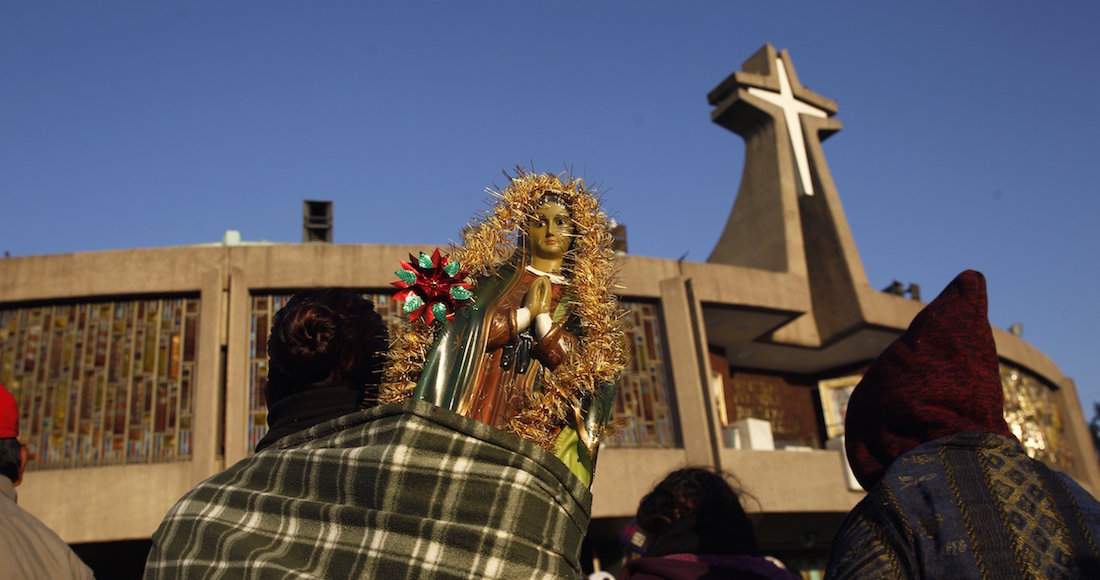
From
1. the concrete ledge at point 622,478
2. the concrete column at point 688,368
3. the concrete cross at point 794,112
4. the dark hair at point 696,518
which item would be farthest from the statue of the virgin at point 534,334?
the concrete cross at point 794,112

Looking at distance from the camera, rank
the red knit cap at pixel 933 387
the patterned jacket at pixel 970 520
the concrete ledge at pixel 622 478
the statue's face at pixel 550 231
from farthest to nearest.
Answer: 1. the concrete ledge at pixel 622 478
2. the statue's face at pixel 550 231
3. the red knit cap at pixel 933 387
4. the patterned jacket at pixel 970 520

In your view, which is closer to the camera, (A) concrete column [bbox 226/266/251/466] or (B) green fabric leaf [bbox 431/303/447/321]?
(B) green fabric leaf [bbox 431/303/447/321]

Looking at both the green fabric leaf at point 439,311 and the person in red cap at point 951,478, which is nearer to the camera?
the person in red cap at point 951,478

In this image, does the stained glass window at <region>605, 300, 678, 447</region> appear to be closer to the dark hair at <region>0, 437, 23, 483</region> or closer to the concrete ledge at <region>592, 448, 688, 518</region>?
the concrete ledge at <region>592, 448, 688, 518</region>

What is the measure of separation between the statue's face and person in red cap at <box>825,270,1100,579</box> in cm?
121

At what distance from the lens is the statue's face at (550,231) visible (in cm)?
312

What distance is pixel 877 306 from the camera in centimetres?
1862

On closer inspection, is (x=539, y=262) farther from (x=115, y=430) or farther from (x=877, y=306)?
(x=877, y=306)

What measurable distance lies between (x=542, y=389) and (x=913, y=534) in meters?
1.22

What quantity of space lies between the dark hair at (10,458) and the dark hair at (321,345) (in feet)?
3.55

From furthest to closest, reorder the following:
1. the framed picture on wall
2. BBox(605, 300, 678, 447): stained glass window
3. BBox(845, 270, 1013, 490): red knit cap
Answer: the framed picture on wall → BBox(605, 300, 678, 447): stained glass window → BBox(845, 270, 1013, 490): red knit cap

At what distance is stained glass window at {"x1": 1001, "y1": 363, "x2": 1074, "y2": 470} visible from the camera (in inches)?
799

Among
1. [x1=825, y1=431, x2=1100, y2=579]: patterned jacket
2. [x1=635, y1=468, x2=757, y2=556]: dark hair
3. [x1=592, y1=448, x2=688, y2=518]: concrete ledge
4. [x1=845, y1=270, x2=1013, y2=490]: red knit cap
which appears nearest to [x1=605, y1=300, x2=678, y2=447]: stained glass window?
[x1=592, y1=448, x2=688, y2=518]: concrete ledge

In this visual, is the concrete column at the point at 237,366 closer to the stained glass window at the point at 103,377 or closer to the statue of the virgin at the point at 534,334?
the stained glass window at the point at 103,377
